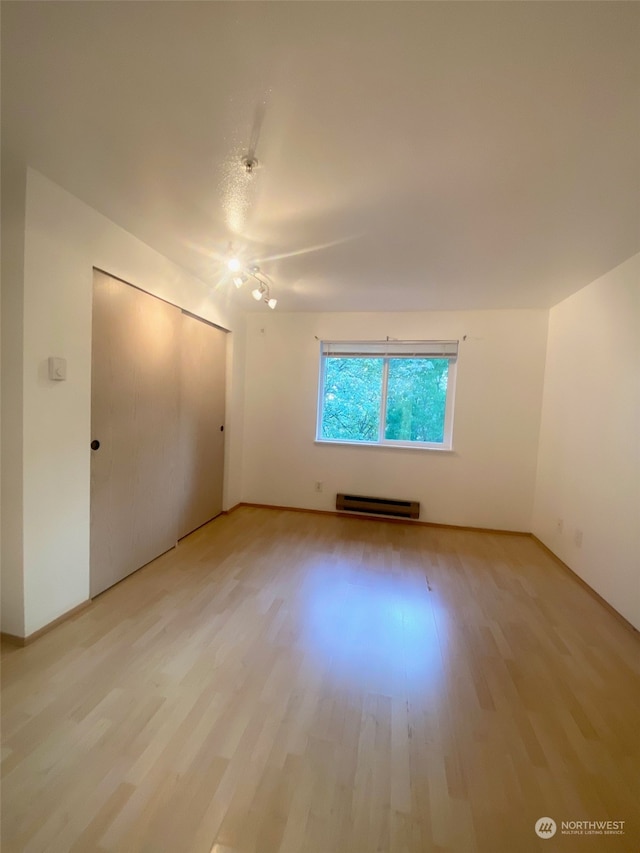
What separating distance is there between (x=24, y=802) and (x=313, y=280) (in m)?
3.11

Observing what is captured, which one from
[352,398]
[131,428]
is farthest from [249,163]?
[352,398]

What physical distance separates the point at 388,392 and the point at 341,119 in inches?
109

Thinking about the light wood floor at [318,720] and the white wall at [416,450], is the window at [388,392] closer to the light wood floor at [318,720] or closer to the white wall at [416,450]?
the white wall at [416,450]

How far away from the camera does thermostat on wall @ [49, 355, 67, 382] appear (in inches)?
66.5

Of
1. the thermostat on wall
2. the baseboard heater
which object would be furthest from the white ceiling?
the baseboard heater

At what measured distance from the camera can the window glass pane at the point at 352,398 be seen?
3814mm

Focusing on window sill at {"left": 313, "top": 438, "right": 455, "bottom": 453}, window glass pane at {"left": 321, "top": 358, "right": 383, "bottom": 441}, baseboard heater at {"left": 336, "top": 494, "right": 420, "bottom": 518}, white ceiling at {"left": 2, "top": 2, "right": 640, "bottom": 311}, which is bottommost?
baseboard heater at {"left": 336, "top": 494, "right": 420, "bottom": 518}

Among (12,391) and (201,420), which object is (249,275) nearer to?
(201,420)

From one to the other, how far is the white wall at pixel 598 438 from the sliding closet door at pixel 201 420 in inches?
129

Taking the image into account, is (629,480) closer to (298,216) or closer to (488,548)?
(488,548)

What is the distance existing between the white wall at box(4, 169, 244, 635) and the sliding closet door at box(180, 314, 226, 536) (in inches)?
36.0

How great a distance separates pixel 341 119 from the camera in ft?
3.97

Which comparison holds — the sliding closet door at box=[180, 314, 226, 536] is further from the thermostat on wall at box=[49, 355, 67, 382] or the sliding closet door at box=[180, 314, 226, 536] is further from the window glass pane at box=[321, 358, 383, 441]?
the window glass pane at box=[321, 358, 383, 441]

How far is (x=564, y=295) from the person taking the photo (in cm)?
295
